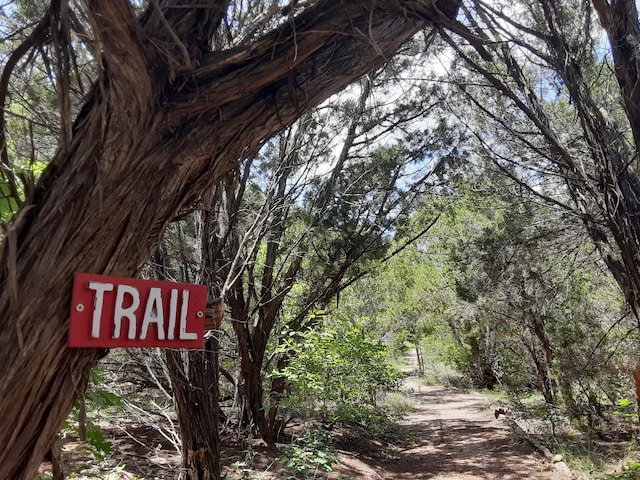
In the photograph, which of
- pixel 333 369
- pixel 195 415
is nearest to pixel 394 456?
pixel 333 369

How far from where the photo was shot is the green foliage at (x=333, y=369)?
6055mm

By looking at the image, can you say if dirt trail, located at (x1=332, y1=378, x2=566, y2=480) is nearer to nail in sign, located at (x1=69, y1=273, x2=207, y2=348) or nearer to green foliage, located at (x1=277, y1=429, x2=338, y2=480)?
green foliage, located at (x1=277, y1=429, x2=338, y2=480)

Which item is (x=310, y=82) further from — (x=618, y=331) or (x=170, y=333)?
(x=618, y=331)

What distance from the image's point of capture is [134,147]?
49.0 inches

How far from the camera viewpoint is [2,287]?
109 cm

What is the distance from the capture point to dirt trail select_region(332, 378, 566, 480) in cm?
673

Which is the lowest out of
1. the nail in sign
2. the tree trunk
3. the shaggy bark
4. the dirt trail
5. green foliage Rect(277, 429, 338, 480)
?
the dirt trail

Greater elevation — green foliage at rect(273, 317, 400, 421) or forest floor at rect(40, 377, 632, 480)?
green foliage at rect(273, 317, 400, 421)

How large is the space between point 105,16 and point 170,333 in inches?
32.5

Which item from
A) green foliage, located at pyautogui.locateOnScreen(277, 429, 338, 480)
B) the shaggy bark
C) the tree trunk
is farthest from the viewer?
green foliage, located at pyautogui.locateOnScreen(277, 429, 338, 480)

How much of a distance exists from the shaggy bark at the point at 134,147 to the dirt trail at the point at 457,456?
563cm

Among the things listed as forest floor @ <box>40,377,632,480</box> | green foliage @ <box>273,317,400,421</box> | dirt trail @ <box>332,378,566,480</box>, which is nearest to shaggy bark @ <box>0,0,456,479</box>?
forest floor @ <box>40,377,632,480</box>

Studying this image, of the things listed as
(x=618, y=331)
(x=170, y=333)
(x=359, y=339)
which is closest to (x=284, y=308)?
(x=359, y=339)

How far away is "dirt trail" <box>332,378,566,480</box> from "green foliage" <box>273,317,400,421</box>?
831 millimetres
